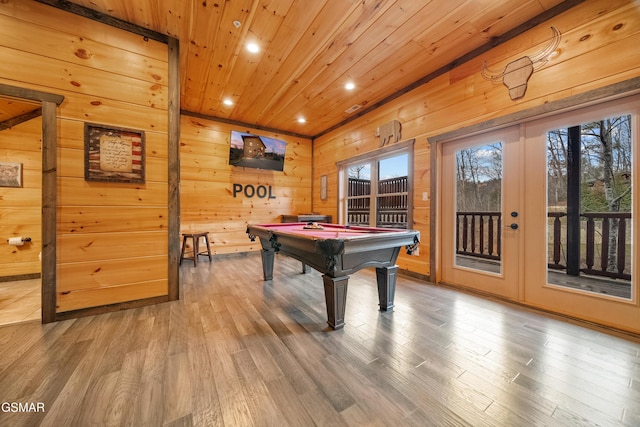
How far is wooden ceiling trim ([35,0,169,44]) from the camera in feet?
7.06

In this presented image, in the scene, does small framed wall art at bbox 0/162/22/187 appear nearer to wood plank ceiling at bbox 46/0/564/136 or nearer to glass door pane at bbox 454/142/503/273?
wood plank ceiling at bbox 46/0/564/136

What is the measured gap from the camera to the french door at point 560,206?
6.81ft

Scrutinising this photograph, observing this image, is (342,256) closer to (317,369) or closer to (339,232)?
(339,232)

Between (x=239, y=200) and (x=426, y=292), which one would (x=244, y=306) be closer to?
(x=426, y=292)

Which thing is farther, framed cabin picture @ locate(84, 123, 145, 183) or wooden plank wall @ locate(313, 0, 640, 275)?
framed cabin picture @ locate(84, 123, 145, 183)

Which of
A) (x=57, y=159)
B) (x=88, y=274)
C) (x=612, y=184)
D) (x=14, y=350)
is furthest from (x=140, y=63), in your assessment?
(x=612, y=184)

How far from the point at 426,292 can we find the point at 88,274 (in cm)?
364

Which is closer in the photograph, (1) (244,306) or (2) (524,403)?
(2) (524,403)

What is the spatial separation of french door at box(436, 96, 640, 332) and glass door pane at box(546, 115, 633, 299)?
0.04 ft

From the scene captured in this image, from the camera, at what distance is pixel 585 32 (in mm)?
2037

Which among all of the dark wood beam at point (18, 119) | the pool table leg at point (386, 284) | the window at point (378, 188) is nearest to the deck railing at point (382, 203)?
the window at point (378, 188)

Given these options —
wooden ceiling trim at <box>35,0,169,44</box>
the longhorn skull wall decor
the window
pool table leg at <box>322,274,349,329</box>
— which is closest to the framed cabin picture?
wooden ceiling trim at <box>35,0,169,44</box>

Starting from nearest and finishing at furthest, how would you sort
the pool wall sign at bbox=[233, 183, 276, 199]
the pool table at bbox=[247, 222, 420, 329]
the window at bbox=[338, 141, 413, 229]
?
the pool table at bbox=[247, 222, 420, 329] < the window at bbox=[338, 141, 413, 229] < the pool wall sign at bbox=[233, 183, 276, 199]

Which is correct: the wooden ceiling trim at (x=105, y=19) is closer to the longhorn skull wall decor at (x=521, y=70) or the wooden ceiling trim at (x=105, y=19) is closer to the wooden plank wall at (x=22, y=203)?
the wooden plank wall at (x=22, y=203)
